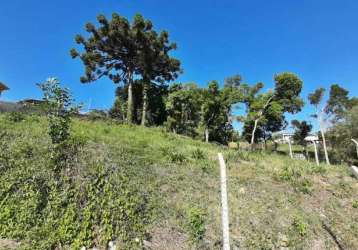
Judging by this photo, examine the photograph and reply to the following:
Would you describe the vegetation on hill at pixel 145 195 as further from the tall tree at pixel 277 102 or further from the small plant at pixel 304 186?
the tall tree at pixel 277 102

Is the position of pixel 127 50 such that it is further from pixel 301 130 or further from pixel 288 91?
pixel 301 130

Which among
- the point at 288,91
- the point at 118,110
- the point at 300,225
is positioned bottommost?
the point at 300,225

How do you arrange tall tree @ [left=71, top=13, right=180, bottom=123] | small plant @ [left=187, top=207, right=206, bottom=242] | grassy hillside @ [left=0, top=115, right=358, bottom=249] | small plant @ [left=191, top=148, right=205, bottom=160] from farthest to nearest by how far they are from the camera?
tall tree @ [left=71, top=13, right=180, bottom=123], small plant @ [left=191, top=148, right=205, bottom=160], small plant @ [left=187, top=207, right=206, bottom=242], grassy hillside @ [left=0, top=115, right=358, bottom=249]

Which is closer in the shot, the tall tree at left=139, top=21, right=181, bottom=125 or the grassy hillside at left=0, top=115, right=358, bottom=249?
the grassy hillside at left=0, top=115, right=358, bottom=249

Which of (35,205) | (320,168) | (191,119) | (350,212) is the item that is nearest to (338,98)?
(191,119)

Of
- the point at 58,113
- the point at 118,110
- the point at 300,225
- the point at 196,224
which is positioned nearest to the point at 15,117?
the point at 58,113

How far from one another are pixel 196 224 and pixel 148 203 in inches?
49.7

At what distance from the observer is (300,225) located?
7.75m

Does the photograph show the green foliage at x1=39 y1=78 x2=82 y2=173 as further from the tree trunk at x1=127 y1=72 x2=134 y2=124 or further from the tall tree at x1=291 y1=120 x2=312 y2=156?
the tall tree at x1=291 y1=120 x2=312 y2=156

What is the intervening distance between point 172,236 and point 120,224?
1154 mm

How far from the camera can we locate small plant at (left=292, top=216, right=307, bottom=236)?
7.64m

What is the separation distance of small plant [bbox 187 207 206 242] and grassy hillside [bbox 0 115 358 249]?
0.9 inches

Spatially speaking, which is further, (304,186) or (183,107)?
(183,107)

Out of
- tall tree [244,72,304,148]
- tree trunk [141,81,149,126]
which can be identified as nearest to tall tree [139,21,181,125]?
tree trunk [141,81,149,126]
